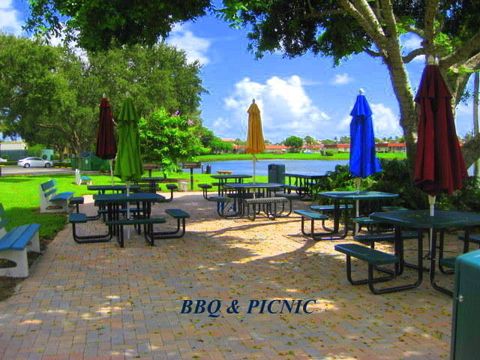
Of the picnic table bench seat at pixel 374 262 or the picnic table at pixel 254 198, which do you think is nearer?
the picnic table bench seat at pixel 374 262

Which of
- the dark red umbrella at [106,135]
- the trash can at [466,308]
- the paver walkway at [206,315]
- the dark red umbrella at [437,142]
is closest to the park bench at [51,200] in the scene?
the dark red umbrella at [106,135]

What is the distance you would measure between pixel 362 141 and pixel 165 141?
13.3 metres

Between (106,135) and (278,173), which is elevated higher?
(106,135)

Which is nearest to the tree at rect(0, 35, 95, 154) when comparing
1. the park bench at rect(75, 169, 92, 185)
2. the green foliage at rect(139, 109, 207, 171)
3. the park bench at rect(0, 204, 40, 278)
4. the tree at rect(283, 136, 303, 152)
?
the park bench at rect(75, 169, 92, 185)

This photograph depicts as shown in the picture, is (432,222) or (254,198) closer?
(432,222)

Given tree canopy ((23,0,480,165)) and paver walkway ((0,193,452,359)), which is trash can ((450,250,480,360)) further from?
tree canopy ((23,0,480,165))

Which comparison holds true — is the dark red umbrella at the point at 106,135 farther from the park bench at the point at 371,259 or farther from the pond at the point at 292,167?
the pond at the point at 292,167

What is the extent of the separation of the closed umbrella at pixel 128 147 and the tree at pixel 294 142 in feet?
350

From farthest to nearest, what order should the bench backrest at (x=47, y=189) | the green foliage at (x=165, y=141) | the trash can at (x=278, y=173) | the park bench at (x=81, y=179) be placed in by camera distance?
the park bench at (x=81, y=179) → the green foliage at (x=165, y=141) → the trash can at (x=278, y=173) → the bench backrest at (x=47, y=189)

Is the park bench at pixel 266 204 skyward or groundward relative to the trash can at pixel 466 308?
groundward

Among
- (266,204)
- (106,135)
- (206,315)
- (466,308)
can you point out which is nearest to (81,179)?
(266,204)

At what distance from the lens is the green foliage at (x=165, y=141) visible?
20.5 meters

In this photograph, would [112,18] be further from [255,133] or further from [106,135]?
[255,133]

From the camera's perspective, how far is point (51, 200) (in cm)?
1239
